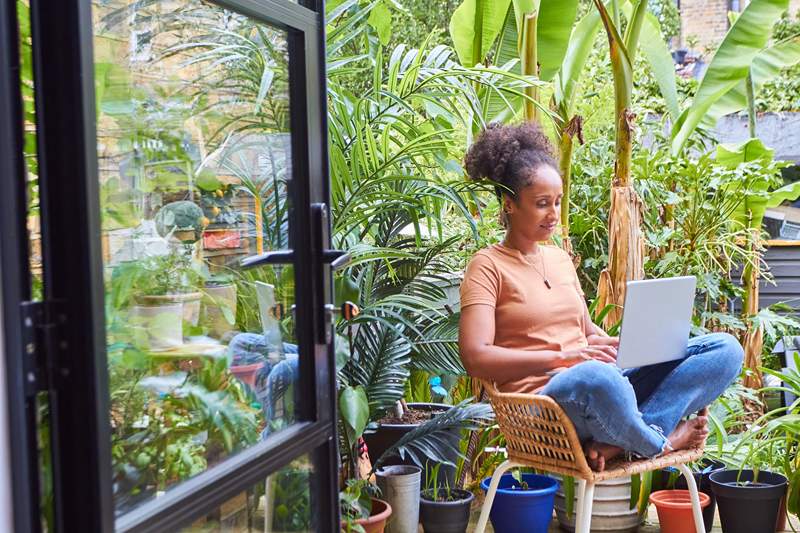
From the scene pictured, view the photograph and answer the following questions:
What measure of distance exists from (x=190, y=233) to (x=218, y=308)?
166 millimetres

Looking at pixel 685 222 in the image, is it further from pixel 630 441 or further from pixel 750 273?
pixel 630 441

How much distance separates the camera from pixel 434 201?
281 cm

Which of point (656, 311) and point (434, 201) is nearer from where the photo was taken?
point (656, 311)

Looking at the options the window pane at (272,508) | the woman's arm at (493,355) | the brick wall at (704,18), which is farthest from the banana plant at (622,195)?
the brick wall at (704,18)

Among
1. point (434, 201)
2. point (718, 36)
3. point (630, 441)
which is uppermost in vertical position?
point (718, 36)

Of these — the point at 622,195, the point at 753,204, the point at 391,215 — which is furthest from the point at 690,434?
the point at 753,204

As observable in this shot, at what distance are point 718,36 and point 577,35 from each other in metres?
8.64

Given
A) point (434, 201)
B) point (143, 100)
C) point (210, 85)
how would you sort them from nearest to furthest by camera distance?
point (143, 100), point (210, 85), point (434, 201)

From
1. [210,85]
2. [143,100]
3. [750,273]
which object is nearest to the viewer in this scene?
[143,100]

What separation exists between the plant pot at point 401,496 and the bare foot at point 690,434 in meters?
0.83

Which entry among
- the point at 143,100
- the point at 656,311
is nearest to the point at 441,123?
the point at 656,311

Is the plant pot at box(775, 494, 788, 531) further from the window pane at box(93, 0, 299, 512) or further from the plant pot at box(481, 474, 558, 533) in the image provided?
the window pane at box(93, 0, 299, 512)

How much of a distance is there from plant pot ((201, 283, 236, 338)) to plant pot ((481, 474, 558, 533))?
1.55 metres

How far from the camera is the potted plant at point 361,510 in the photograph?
254 centimetres
